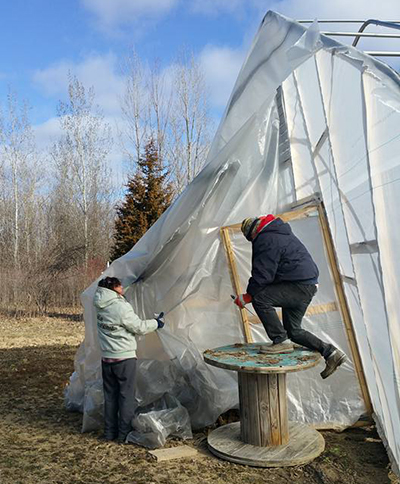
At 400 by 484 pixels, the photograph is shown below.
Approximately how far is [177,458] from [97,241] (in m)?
19.9

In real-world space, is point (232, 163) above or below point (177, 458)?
above

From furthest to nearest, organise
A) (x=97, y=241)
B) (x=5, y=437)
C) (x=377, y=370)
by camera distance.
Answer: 1. (x=97, y=241)
2. (x=5, y=437)
3. (x=377, y=370)

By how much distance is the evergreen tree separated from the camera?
48.2 feet

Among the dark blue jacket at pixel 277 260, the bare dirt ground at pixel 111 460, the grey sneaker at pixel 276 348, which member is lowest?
the bare dirt ground at pixel 111 460

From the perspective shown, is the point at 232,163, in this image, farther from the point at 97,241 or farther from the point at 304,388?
the point at 97,241

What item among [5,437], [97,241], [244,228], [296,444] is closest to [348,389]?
[296,444]

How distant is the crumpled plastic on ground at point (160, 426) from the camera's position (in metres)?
4.21

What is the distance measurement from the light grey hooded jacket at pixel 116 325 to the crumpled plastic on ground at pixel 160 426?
56 cm

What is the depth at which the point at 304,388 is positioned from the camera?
483 centimetres

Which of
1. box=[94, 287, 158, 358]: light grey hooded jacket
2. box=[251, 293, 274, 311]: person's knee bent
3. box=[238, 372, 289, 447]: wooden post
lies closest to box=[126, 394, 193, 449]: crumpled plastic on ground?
box=[94, 287, 158, 358]: light grey hooded jacket

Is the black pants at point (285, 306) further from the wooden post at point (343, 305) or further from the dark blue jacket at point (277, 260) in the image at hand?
the wooden post at point (343, 305)

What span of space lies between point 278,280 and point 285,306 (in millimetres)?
224

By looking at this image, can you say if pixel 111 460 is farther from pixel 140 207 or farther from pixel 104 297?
pixel 140 207

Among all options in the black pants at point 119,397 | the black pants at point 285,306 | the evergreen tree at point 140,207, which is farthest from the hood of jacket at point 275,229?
the evergreen tree at point 140,207
